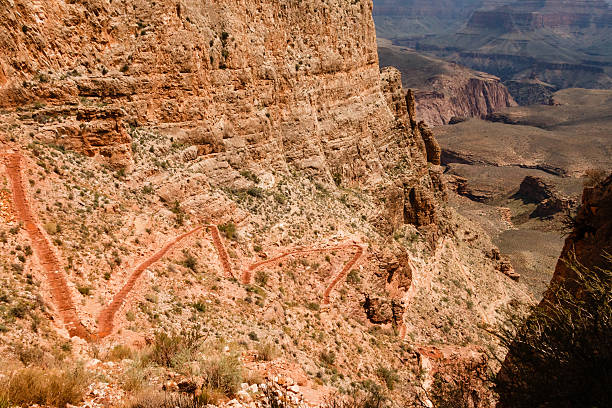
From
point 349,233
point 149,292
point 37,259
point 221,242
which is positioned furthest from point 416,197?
point 37,259

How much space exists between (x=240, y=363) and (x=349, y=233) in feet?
55.7

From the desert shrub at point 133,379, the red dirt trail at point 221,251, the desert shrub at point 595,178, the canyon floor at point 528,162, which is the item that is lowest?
the canyon floor at point 528,162

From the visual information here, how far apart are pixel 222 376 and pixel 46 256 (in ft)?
23.1

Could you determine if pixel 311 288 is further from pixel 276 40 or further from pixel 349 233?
pixel 276 40

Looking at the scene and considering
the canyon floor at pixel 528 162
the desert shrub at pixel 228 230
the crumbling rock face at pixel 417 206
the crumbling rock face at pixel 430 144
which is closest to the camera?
the desert shrub at pixel 228 230

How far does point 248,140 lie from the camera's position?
88.6ft

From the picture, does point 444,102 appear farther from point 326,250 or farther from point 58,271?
point 58,271

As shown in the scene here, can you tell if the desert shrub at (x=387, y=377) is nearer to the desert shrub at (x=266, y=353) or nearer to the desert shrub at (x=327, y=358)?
the desert shrub at (x=327, y=358)

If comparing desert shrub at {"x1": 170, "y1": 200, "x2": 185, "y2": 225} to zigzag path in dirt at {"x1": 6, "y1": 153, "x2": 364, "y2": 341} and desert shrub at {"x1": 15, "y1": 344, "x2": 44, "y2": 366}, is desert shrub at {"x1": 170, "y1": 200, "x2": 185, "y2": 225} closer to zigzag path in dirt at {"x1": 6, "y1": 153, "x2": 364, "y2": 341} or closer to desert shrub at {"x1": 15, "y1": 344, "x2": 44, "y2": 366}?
zigzag path in dirt at {"x1": 6, "y1": 153, "x2": 364, "y2": 341}

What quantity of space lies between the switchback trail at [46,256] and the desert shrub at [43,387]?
3.02 metres

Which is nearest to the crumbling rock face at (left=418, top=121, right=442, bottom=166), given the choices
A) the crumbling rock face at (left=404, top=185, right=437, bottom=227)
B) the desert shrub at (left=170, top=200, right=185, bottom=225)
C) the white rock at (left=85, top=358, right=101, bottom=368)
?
the crumbling rock face at (left=404, top=185, right=437, bottom=227)

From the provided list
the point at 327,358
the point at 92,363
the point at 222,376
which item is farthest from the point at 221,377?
the point at 327,358

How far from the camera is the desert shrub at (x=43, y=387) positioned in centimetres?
766

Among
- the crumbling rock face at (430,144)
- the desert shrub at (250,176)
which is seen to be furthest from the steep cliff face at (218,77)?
the crumbling rock face at (430,144)
